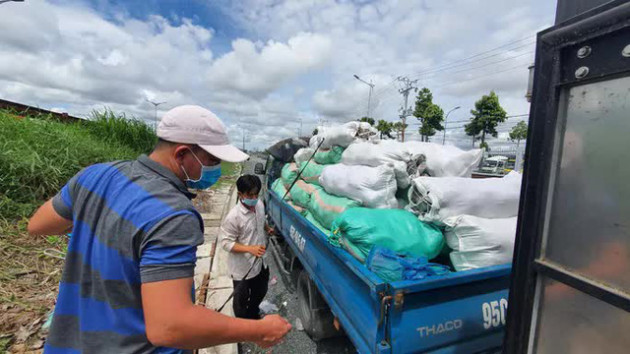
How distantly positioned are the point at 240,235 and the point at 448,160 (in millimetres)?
1907

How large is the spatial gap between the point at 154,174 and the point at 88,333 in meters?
0.61

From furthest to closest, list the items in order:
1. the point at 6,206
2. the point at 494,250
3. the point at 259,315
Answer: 1. the point at 6,206
2. the point at 259,315
3. the point at 494,250

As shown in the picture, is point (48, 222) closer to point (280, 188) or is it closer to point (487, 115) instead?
point (280, 188)

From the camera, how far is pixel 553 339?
77 centimetres

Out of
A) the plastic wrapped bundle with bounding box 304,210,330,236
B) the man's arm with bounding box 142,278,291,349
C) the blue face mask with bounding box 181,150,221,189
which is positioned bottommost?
the plastic wrapped bundle with bounding box 304,210,330,236

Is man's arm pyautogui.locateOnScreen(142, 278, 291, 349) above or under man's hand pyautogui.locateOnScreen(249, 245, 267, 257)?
above

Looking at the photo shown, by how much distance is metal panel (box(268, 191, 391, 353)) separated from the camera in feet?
4.75

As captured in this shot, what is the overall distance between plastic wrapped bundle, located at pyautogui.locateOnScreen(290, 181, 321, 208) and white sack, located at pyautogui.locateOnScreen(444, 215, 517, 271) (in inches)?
61.9

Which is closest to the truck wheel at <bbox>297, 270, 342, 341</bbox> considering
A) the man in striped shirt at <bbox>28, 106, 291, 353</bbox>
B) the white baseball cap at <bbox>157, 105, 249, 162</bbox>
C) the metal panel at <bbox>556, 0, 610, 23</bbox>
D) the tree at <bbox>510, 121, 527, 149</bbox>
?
the man in striped shirt at <bbox>28, 106, 291, 353</bbox>

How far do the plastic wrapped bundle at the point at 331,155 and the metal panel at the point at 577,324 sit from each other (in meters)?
2.86

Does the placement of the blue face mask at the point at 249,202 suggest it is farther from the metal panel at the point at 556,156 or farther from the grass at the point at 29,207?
the metal panel at the point at 556,156

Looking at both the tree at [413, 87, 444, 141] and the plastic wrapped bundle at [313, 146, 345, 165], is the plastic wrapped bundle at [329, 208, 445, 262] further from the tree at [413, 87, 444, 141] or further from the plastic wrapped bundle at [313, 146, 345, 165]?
the tree at [413, 87, 444, 141]

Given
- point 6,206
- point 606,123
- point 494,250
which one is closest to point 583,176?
point 606,123

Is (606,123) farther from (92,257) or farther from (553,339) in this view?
(92,257)
